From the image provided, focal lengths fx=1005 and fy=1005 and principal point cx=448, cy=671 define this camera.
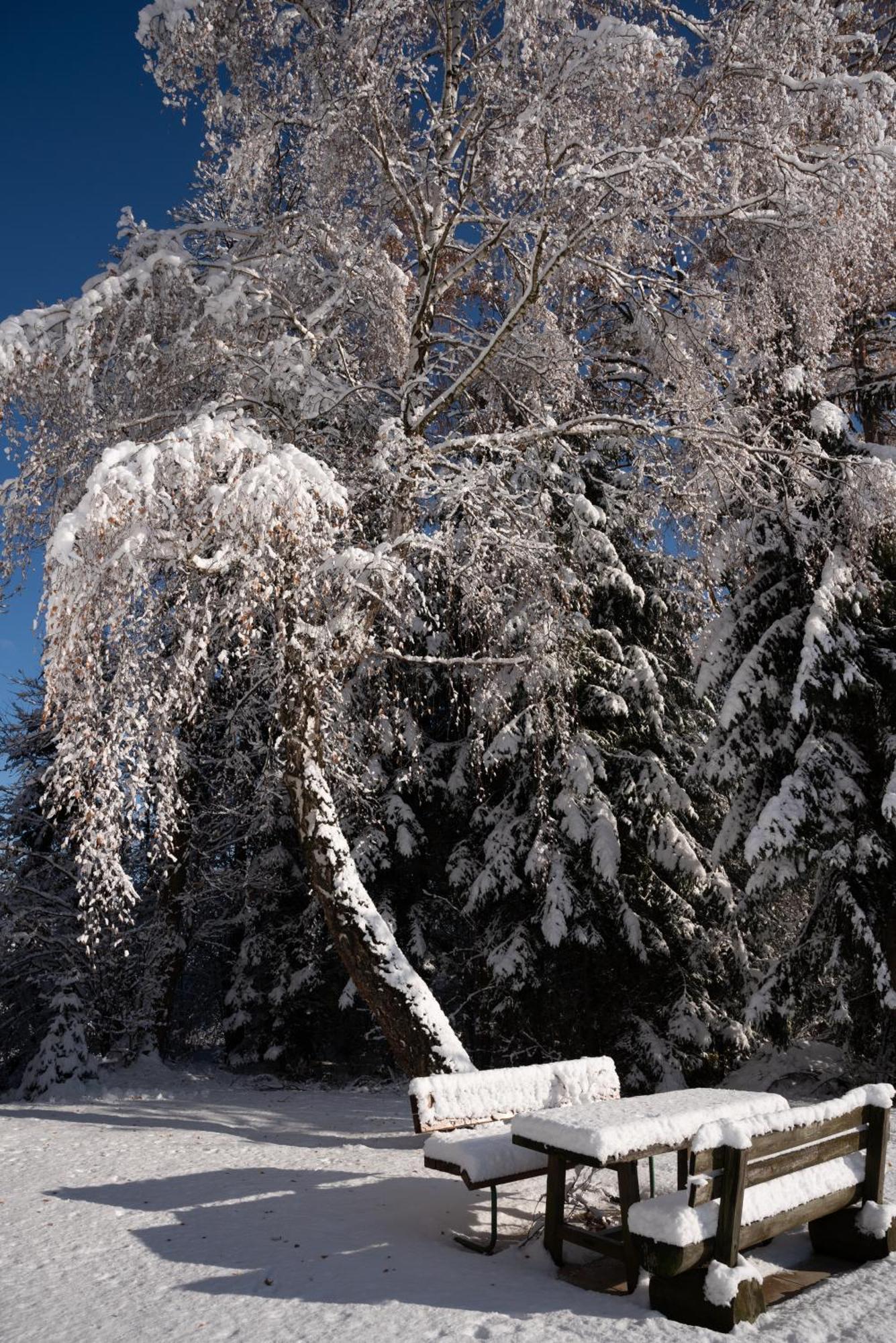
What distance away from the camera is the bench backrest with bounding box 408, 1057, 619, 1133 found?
607cm

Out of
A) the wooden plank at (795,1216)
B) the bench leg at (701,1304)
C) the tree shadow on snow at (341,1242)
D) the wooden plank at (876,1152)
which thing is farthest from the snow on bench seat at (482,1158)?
the wooden plank at (876,1152)

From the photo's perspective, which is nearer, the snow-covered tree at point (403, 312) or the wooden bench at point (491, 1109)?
the wooden bench at point (491, 1109)

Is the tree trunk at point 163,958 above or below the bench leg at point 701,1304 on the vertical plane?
above

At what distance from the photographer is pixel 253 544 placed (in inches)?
268

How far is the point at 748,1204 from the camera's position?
14.7 feet

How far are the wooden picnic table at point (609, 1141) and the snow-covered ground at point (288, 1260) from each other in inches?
7.7

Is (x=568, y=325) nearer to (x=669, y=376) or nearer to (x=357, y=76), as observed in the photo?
(x=669, y=376)

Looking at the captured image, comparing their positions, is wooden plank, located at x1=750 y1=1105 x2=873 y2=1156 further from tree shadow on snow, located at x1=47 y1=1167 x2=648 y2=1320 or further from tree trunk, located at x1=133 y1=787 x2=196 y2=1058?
tree trunk, located at x1=133 y1=787 x2=196 y2=1058

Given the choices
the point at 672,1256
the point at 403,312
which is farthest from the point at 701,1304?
the point at 403,312

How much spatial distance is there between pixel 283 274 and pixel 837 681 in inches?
263

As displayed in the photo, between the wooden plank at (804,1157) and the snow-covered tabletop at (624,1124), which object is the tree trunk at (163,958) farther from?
the wooden plank at (804,1157)

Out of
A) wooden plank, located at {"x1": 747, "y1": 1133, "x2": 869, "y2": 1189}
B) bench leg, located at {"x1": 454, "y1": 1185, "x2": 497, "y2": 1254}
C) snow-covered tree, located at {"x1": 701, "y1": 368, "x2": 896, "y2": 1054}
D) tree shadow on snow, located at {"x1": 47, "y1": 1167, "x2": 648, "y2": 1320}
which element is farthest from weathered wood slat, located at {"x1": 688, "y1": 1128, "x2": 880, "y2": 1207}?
snow-covered tree, located at {"x1": 701, "y1": 368, "x2": 896, "y2": 1054}

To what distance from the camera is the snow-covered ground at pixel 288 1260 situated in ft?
13.6

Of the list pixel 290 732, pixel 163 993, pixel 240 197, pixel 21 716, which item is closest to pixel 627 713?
pixel 290 732
